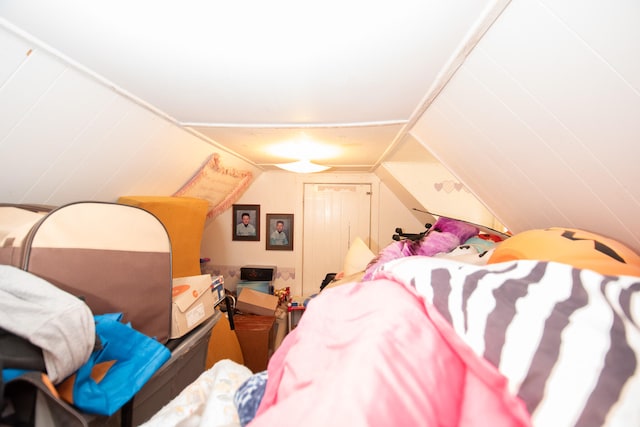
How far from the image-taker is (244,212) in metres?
3.68

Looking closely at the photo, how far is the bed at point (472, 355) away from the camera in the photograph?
1.09 ft

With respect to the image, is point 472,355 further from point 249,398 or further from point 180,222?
point 180,222

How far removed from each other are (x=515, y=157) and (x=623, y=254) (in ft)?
1.56

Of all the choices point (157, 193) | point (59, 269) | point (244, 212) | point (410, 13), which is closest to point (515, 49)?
point (410, 13)

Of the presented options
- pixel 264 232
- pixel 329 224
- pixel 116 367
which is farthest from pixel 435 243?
pixel 264 232

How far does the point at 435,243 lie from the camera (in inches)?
65.0

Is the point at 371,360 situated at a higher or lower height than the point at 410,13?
lower

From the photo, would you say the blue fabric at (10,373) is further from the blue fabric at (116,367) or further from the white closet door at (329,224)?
the white closet door at (329,224)

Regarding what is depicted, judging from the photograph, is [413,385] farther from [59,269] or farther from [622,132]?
[59,269]

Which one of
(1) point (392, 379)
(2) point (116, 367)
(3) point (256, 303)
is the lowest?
(3) point (256, 303)

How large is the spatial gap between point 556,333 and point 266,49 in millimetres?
1030

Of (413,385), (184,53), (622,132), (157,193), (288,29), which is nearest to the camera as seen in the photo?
(413,385)

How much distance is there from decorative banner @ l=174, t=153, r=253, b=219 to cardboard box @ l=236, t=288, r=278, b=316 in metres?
1.07

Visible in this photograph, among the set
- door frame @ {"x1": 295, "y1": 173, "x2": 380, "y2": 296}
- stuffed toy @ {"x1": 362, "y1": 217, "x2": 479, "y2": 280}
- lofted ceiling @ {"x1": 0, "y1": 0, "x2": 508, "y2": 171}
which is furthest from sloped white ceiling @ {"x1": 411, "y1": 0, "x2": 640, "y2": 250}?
door frame @ {"x1": 295, "y1": 173, "x2": 380, "y2": 296}
